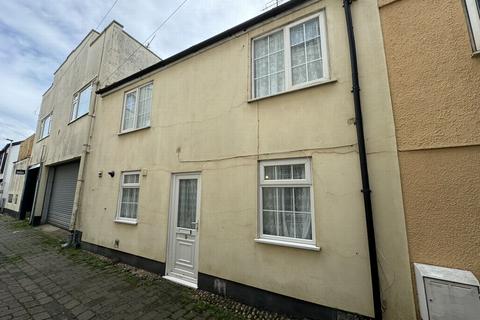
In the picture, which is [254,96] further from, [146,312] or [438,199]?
[146,312]

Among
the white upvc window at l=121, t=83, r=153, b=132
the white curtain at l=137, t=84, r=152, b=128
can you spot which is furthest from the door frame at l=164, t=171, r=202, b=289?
the white curtain at l=137, t=84, r=152, b=128

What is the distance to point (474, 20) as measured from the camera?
2.99 meters

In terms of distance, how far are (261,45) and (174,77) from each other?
2913mm

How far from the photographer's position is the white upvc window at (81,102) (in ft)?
33.1

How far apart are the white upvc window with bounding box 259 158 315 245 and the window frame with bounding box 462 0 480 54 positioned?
2.79 metres

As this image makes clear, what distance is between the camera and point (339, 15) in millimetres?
4027

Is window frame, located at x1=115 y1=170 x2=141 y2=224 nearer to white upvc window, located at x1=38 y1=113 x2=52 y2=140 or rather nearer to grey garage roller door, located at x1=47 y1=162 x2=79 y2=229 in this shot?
grey garage roller door, located at x1=47 y1=162 x2=79 y2=229

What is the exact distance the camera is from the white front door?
17.1 ft

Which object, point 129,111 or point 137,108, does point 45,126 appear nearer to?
point 129,111

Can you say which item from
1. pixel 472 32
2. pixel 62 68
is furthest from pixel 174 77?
pixel 62 68

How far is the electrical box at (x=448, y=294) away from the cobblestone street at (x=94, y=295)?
2.28 m

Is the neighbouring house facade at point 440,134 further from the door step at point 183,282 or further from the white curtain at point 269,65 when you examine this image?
the door step at point 183,282

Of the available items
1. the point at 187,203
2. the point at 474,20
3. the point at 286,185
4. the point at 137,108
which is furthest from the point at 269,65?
the point at 137,108

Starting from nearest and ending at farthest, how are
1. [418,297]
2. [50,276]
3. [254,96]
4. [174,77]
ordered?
[418,297]
[254,96]
[50,276]
[174,77]
